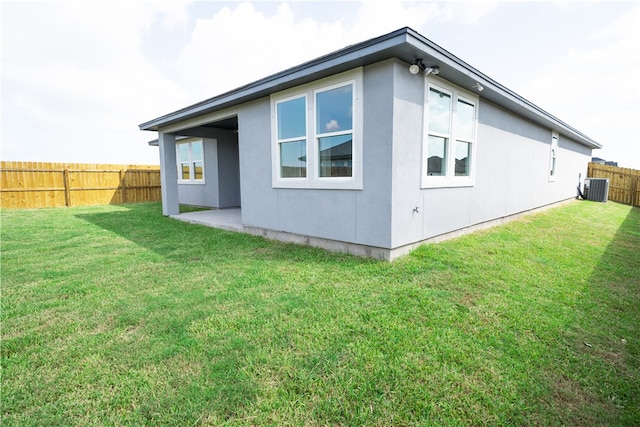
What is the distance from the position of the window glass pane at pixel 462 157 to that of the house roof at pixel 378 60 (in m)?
1.11

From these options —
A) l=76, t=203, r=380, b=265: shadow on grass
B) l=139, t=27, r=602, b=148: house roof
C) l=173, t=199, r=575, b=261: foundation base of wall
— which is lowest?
l=76, t=203, r=380, b=265: shadow on grass

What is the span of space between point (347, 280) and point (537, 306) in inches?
83.3

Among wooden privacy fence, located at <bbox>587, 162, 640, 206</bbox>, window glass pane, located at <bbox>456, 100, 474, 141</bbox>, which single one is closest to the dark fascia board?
window glass pane, located at <bbox>456, 100, 474, 141</bbox>

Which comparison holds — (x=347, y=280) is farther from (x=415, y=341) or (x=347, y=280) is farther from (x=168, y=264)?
(x=168, y=264)

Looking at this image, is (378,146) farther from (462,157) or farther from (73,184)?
(73,184)

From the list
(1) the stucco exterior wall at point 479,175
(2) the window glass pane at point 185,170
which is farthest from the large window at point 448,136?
(2) the window glass pane at point 185,170

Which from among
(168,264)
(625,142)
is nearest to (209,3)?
(168,264)

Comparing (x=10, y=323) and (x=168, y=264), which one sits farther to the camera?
(x=168, y=264)

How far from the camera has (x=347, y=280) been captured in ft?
12.7

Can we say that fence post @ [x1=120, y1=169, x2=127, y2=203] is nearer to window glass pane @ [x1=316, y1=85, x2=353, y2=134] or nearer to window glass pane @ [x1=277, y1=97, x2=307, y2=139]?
window glass pane @ [x1=277, y1=97, x2=307, y2=139]

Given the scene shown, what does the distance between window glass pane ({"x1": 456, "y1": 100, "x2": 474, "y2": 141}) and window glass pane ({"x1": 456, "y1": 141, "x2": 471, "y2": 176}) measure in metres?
→ 0.14

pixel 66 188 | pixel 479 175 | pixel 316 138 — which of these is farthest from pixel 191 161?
pixel 479 175

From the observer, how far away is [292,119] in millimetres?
5633

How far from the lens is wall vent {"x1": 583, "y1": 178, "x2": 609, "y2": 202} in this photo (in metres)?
13.4
